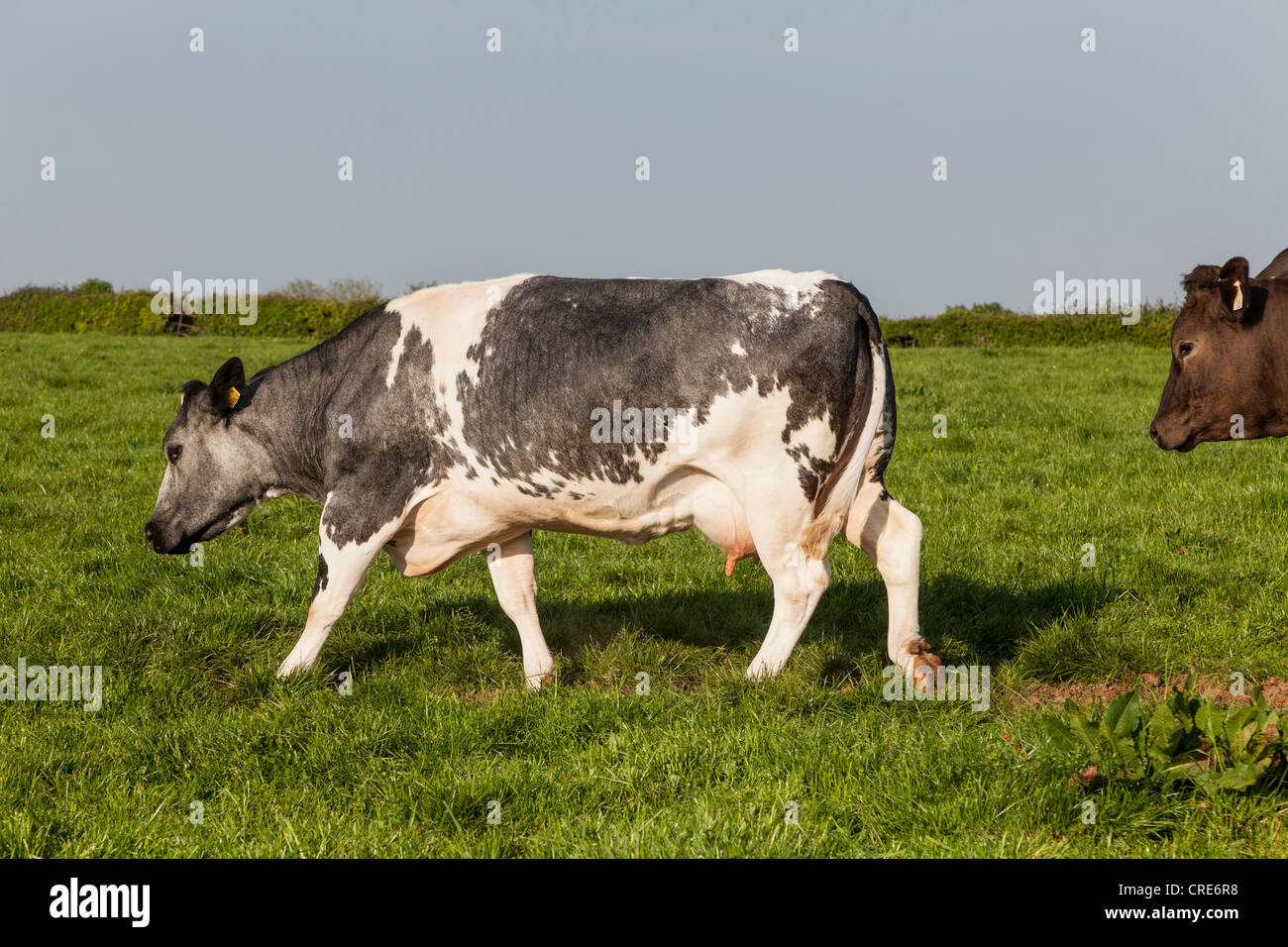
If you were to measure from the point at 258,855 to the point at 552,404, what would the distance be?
2.38 meters

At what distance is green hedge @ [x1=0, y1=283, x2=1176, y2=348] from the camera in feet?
104

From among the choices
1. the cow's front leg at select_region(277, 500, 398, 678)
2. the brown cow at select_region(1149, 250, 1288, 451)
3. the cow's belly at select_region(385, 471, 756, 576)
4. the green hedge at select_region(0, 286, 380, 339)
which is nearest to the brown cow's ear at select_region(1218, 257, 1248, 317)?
the brown cow at select_region(1149, 250, 1288, 451)

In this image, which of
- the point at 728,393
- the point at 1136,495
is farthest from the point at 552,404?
the point at 1136,495

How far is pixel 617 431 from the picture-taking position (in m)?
5.20

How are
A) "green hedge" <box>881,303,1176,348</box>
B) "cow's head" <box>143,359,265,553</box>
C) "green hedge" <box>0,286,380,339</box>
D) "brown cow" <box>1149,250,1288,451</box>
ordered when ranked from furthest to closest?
"green hedge" <box>0,286,380,339</box>, "green hedge" <box>881,303,1176,348</box>, "cow's head" <box>143,359,265,553</box>, "brown cow" <box>1149,250,1288,451</box>

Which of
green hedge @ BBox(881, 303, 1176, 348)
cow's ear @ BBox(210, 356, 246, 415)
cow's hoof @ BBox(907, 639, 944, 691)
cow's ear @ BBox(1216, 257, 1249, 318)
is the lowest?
cow's hoof @ BBox(907, 639, 944, 691)

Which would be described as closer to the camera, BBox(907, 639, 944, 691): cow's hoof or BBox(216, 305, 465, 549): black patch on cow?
BBox(907, 639, 944, 691): cow's hoof

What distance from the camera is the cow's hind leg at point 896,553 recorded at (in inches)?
218

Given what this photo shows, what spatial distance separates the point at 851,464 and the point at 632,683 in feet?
5.42

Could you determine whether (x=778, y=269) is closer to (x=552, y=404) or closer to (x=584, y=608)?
(x=552, y=404)

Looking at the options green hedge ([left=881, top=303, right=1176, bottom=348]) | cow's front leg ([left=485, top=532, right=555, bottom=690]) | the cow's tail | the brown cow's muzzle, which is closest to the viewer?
the cow's tail

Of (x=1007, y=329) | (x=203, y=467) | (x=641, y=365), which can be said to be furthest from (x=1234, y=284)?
(x=1007, y=329)

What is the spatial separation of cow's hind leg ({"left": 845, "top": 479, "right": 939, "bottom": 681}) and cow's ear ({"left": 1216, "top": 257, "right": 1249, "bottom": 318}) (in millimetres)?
1737

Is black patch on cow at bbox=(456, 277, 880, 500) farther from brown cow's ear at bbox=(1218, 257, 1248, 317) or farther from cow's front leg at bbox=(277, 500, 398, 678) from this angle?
brown cow's ear at bbox=(1218, 257, 1248, 317)
